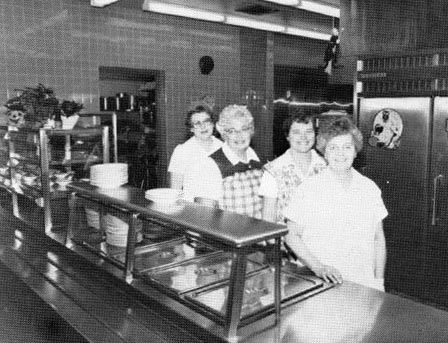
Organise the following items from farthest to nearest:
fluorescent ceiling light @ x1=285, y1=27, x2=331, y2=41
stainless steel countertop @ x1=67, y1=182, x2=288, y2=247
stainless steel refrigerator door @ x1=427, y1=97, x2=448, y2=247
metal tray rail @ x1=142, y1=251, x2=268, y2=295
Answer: fluorescent ceiling light @ x1=285, y1=27, x2=331, y2=41 → stainless steel refrigerator door @ x1=427, y1=97, x2=448, y2=247 → metal tray rail @ x1=142, y1=251, x2=268, y2=295 → stainless steel countertop @ x1=67, y1=182, x2=288, y2=247

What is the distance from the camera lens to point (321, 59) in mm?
8992

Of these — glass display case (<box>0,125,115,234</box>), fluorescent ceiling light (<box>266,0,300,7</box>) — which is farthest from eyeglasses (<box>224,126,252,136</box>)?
fluorescent ceiling light (<box>266,0,300,7</box>)

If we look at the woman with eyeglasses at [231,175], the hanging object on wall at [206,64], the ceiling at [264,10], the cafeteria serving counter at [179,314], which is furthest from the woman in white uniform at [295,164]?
the hanging object on wall at [206,64]

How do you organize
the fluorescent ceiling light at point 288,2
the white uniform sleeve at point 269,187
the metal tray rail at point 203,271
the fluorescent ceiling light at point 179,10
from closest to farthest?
the metal tray rail at point 203,271, the white uniform sleeve at point 269,187, the fluorescent ceiling light at point 288,2, the fluorescent ceiling light at point 179,10

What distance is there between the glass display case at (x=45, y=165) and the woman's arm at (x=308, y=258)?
5.42ft

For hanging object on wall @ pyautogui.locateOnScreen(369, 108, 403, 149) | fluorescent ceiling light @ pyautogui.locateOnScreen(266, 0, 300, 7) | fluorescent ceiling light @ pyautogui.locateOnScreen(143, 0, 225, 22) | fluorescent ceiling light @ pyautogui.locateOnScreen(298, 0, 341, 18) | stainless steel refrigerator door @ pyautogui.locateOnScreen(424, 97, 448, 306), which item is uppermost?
fluorescent ceiling light @ pyautogui.locateOnScreen(143, 0, 225, 22)

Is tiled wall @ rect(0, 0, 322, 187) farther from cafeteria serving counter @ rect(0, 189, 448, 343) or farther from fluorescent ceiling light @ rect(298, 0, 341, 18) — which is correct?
cafeteria serving counter @ rect(0, 189, 448, 343)

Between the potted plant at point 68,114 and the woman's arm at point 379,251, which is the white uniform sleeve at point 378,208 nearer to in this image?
the woman's arm at point 379,251

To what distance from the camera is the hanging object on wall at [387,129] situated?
3988 mm

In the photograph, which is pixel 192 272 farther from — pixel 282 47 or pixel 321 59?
pixel 321 59

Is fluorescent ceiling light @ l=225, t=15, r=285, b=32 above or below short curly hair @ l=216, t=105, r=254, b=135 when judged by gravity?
above

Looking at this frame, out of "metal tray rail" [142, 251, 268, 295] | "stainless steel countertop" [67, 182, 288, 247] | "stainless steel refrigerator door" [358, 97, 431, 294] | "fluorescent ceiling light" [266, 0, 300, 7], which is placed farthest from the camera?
"fluorescent ceiling light" [266, 0, 300, 7]

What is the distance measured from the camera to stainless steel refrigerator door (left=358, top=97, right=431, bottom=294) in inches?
151

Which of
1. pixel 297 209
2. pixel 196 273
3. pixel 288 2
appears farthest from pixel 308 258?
pixel 288 2
